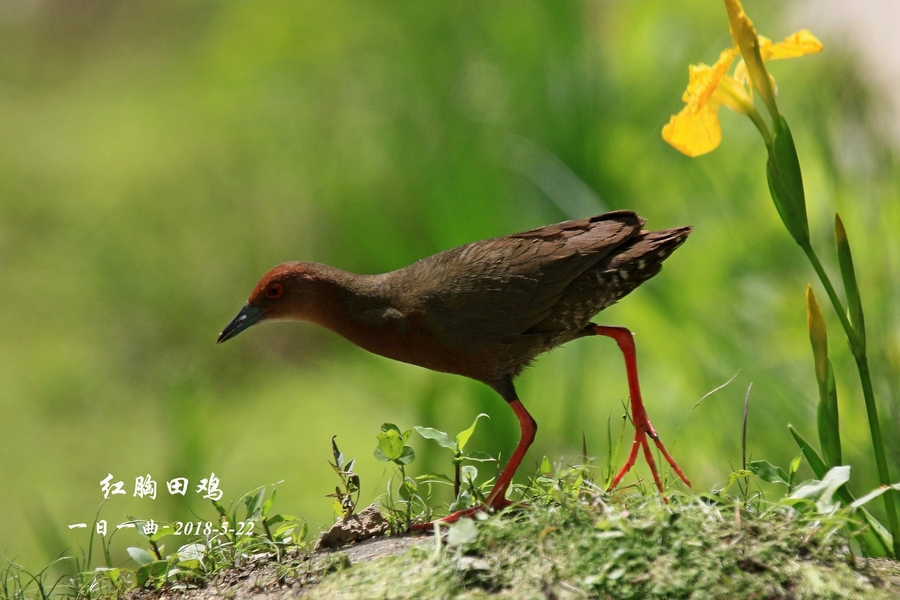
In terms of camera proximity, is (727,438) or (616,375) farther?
(616,375)

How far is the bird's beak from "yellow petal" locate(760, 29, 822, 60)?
96 centimetres

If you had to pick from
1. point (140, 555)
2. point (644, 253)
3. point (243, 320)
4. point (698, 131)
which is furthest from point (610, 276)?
point (140, 555)

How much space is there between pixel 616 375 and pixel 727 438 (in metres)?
1.20

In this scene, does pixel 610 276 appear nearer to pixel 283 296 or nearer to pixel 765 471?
pixel 765 471

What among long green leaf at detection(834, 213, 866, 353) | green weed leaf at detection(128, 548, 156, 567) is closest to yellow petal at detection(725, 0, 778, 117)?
long green leaf at detection(834, 213, 866, 353)

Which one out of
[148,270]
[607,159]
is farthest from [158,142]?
[607,159]

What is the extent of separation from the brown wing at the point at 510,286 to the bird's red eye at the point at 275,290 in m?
0.24

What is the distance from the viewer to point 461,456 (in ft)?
4.50

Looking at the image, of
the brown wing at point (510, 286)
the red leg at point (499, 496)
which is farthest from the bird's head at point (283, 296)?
the red leg at point (499, 496)

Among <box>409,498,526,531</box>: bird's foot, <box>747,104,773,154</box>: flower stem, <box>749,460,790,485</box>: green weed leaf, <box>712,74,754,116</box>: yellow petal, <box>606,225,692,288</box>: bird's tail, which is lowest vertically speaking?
<box>409,498,526,531</box>: bird's foot

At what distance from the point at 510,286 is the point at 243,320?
50 cm

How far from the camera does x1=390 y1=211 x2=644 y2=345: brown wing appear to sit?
152 centimetres

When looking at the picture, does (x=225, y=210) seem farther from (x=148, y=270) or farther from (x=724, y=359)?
(x=724, y=359)

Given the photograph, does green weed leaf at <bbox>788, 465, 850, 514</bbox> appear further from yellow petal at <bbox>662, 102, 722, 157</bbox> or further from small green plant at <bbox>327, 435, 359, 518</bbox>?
small green plant at <bbox>327, 435, 359, 518</bbox>
